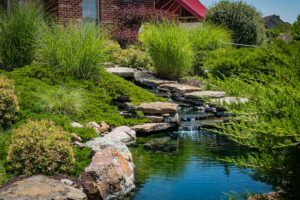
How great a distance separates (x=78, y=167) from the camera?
27.0 feet

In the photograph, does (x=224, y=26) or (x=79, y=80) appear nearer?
(x=79, y=80)

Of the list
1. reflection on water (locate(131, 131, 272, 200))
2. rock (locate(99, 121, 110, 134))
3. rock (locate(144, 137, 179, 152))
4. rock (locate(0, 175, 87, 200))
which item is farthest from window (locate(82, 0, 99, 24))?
rock (locate(0, 175, 87, 200))

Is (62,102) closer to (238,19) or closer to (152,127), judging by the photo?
(152,127)

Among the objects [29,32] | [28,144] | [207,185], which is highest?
[29,32]

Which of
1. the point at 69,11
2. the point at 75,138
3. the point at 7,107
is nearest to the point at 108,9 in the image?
the point at 69,11

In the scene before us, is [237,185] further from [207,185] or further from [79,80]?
[79,80]

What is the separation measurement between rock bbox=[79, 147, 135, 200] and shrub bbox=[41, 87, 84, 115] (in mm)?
3505

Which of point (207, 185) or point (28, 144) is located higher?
point (28, 144)

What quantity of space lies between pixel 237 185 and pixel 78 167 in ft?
7.56

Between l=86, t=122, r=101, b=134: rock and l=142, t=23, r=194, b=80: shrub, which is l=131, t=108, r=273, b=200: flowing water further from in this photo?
l=142, t=23, r=194, b=80: shrub

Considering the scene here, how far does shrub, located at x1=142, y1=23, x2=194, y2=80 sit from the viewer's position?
17016mm

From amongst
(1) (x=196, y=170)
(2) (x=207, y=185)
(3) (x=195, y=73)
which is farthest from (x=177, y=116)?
(3) (x=195, y=73)

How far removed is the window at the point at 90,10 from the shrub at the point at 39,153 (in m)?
16.8

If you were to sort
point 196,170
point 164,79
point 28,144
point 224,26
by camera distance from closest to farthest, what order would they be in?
point 28,144 < point 196,170 < point 164,79 < point 224,26
